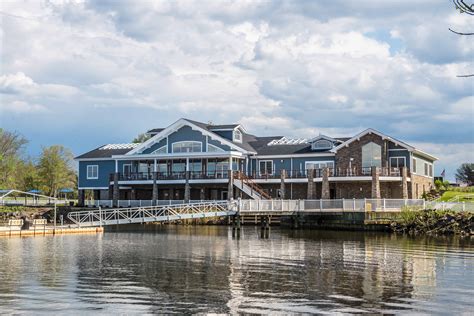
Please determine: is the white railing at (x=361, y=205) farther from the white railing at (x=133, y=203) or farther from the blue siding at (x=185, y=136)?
the blue siding at (x=185, y=136)

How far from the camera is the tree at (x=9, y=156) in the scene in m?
85.8

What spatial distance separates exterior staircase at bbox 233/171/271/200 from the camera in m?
61.0

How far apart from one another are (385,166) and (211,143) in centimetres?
1813

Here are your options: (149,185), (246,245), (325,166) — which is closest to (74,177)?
(149,185)

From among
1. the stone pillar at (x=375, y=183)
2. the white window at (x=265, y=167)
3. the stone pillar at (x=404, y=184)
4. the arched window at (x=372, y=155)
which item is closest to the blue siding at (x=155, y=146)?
the white window at (x=265, y=167)

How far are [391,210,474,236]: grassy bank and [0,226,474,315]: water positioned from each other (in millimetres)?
7721

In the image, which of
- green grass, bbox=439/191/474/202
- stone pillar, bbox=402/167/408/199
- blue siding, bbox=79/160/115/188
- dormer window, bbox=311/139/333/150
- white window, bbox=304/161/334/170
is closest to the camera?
stone pillar, bbox=402/167/408/199

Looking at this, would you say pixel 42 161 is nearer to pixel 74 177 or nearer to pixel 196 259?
pixel 74 177

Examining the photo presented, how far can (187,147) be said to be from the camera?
219 ft

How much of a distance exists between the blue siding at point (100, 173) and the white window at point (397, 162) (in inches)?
1244

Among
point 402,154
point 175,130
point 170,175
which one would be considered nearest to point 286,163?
point 402,154

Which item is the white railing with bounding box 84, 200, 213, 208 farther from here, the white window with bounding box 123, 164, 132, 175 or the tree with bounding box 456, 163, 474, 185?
the tree with bounding box 456, 163, 474, 185

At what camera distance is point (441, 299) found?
19500 millimetres

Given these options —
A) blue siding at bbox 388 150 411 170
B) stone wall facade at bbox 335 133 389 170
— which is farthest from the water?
stone wall facade at bbox 335 133 389 170
